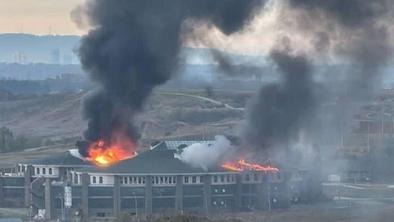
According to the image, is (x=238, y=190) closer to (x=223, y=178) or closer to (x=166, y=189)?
(x=223, y=178)

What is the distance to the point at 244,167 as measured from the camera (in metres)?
91.0

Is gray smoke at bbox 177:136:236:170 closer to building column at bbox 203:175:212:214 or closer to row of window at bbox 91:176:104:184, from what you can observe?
building column at bbox 203:175:212:214

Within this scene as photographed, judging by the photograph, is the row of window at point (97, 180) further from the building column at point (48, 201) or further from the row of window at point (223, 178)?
the row of window at point (223, 178)

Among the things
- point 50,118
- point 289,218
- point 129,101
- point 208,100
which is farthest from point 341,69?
point 50,118

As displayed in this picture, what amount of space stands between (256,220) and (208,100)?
289ft

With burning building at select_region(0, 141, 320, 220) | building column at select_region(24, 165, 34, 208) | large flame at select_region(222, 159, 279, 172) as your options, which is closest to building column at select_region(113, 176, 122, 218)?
burning building at select_region(0, 141, 320, 220)

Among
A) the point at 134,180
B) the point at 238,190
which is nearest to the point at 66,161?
the point at 134,180

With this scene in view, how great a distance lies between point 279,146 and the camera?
292 ft

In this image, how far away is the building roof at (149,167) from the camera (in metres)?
89.8

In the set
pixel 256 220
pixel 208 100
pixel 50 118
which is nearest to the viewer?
pixel 256 220

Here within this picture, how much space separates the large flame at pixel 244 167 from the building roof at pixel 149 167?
75 centimetres

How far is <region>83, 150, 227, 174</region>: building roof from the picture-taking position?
89.8m

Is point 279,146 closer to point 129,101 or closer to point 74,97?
point 129,101

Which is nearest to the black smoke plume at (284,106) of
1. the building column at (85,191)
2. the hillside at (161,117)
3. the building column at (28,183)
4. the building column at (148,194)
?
the building column at (148,194)
